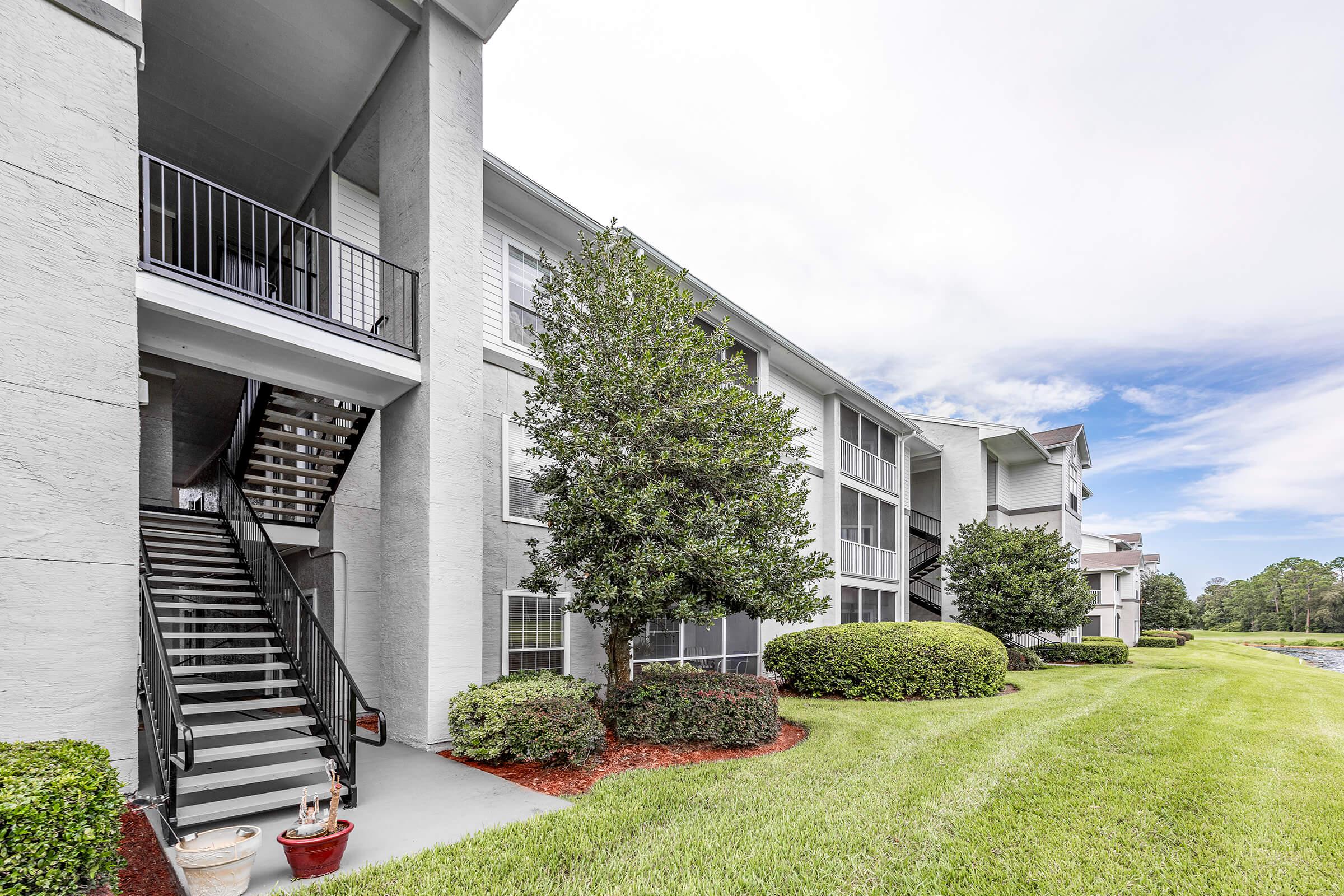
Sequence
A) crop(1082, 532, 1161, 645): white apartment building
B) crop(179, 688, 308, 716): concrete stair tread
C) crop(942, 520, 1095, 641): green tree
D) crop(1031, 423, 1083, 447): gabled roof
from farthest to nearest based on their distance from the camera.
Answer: crop(1082, 532, 1161, 645): white apartment building
crop(1031, 423, 1083, 447): gabled roof
crop(942, 520, 1095, 641): green tree
crop(179, 688, 308, 716): concrete stair tread

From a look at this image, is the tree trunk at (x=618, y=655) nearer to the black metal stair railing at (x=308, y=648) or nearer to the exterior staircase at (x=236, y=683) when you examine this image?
the black metal stair railing at (x=308, y=648)

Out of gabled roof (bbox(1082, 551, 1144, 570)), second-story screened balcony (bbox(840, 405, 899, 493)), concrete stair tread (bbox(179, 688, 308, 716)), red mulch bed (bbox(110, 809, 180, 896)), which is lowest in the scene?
gabled roof (bbox(1082, 551, 1144, 570))

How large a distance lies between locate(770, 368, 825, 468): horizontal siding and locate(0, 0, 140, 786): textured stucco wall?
12170 millimetres

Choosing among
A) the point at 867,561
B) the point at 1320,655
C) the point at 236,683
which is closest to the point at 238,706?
the point at 236,683

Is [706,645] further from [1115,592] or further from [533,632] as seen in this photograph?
[1115,592]

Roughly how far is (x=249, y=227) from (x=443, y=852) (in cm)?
1082

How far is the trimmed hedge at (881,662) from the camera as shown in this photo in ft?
40.2

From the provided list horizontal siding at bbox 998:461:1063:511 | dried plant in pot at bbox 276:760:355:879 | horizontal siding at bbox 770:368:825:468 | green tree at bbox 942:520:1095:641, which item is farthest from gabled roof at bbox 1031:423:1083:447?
dried plant in pot at bbox 276:760:355:879

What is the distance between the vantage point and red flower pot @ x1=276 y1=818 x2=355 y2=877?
4.10 m

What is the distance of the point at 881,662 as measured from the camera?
1225 centimetres

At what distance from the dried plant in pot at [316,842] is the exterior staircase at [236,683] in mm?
863

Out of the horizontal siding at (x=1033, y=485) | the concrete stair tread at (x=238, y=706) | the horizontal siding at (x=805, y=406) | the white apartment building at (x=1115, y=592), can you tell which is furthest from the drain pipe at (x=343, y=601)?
the white apartment building at (x=1115, y=592)

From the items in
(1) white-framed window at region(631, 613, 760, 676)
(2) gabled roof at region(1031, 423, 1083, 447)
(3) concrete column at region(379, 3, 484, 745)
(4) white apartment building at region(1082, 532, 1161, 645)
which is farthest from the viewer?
(4) white apartment building at region(1082, 532, 1161, 645)

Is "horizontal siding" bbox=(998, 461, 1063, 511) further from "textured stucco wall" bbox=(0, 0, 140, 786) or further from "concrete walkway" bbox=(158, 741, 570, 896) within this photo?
"textured stucco wall" bbox=(0, 0, 140, 786)
